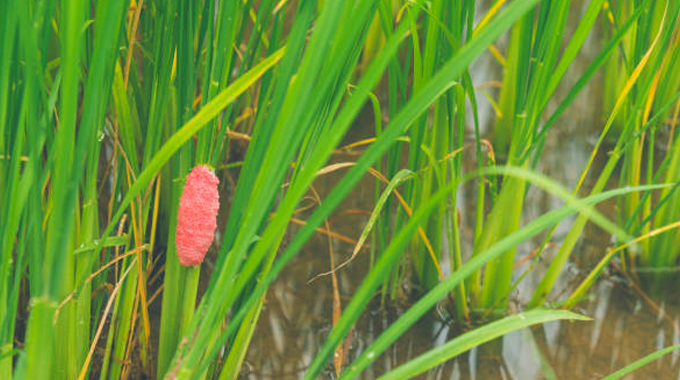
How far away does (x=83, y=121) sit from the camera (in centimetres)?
64

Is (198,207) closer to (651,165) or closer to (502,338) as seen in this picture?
(502,338)

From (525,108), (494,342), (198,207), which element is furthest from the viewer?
(494,342)

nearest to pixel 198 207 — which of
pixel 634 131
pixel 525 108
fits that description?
pixel 525 108

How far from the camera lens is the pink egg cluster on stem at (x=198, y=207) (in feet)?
2.77

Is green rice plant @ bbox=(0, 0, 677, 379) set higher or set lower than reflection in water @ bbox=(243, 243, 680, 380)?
higher

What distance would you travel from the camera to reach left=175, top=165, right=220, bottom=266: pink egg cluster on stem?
84 centimetres

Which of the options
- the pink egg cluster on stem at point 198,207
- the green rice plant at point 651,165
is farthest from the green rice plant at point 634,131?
the pink egg cluster on stem at point 198,207

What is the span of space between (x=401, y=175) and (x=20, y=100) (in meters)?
0.42

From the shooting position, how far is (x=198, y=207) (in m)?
0.84

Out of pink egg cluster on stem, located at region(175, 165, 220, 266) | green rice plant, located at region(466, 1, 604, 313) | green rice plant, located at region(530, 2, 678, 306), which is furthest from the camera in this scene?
green rice plant, located at region(530, 2, 678, 306)

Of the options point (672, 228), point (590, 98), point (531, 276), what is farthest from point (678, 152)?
point (590, 98)

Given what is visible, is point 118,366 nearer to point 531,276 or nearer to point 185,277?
point 185,277

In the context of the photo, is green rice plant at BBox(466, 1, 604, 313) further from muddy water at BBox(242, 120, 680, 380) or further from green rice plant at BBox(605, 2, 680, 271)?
green rice plant at BBox(605, 2, 680, 271)

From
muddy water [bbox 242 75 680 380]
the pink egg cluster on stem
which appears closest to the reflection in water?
muddy water [bbox 242 75 680 380]
